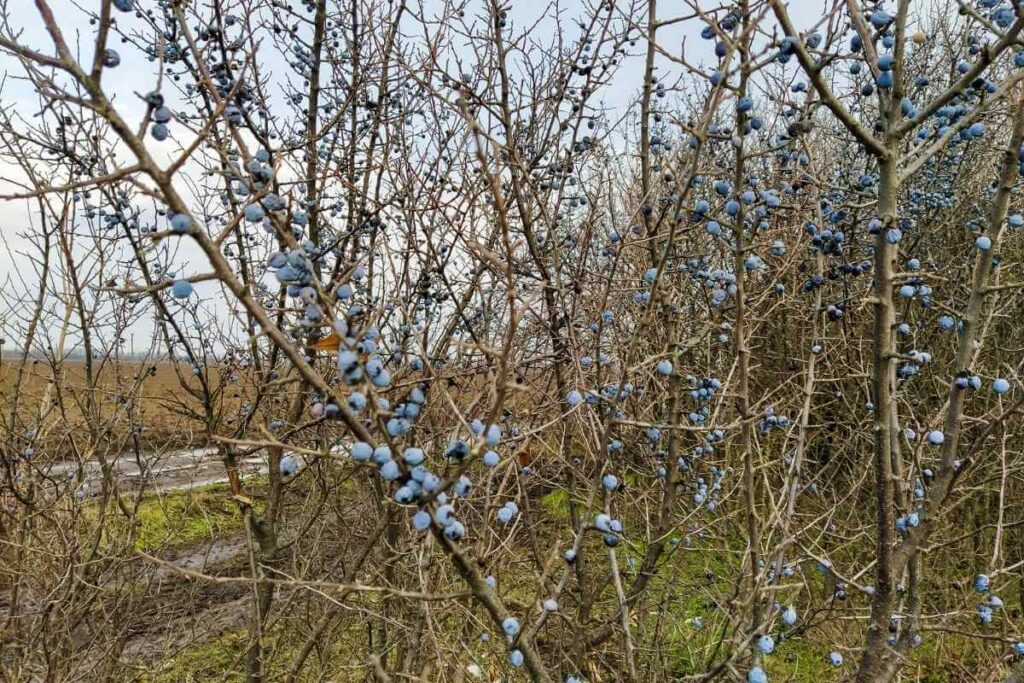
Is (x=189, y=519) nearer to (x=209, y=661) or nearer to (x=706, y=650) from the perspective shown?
(x=209, y=661)

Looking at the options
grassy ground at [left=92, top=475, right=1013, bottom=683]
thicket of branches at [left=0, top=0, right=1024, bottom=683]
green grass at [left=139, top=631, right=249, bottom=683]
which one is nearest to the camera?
thicket of branches at [left=0, top=0, right=1024, bottom=683]

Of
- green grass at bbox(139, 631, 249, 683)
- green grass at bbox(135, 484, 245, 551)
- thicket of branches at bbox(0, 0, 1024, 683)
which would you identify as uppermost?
thicket of branches at bbox(0, 0, 1024, 683)

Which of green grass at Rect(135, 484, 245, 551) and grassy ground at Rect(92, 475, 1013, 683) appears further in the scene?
green grass at Rect(135, 484, 245, 551)

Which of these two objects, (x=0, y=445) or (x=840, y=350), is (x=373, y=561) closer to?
(x=0, y=445)

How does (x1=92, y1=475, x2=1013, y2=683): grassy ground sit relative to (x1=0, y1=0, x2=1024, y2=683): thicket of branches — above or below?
below

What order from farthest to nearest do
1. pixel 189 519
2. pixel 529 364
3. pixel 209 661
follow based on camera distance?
pixel 189 519
pixel 209 661
pixel 529 364

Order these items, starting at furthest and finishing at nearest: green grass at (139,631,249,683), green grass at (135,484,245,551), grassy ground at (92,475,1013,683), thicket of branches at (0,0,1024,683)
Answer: green grass at (135,484,245,551) < green grass at (139,631,249,683) < grassy ground at (92,475,1013,683) < thicket of branches at (0,0,1024,683)

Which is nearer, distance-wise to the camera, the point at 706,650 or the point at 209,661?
the point at 706,650

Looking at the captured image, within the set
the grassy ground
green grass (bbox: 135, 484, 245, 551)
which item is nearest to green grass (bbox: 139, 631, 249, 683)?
the grassy ground

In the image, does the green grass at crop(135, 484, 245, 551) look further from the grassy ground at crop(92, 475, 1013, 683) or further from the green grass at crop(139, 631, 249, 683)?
the grassy ground at crop(92, 475, 1013, 683)

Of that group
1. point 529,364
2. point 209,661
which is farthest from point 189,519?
point 529,364

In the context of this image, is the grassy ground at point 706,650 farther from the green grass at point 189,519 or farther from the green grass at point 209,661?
the green grass at point 189,519

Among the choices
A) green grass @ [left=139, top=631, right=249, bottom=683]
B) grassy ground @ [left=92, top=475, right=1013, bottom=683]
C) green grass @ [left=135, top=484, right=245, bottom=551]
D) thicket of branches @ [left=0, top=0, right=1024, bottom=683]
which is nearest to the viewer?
thicket of branches @ [left=0, top=0, right=1024, bottom=683]

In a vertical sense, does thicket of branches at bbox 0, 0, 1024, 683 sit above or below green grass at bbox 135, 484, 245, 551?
above
